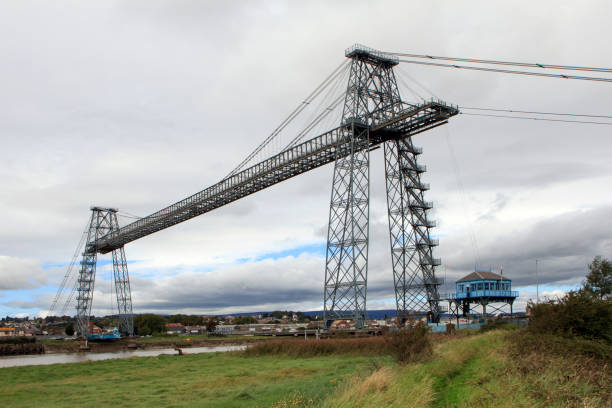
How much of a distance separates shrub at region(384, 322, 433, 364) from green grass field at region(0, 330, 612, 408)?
16.2 inches

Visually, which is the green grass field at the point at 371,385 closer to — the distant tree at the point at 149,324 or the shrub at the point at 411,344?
the shrub at the point at 411,344

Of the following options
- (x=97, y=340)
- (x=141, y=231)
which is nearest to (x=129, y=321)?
(x=97, y=340)

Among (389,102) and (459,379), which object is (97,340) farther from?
(459,379)

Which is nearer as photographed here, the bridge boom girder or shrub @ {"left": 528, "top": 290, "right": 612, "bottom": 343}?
shrub @ {"left": 528, "top": 290, "right": 612, "bottom": 343}

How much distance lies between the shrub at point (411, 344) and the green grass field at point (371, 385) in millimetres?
412

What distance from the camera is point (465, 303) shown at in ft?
151

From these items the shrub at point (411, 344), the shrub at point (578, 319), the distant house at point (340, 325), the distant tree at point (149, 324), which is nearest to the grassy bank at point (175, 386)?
the shrub at point (411, 344)

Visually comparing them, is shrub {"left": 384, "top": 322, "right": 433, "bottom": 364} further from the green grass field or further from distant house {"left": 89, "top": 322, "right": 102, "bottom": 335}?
distant house {"left": 89, "top": 322, "right": 102, "bottom": 335}

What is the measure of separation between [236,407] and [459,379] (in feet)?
19.9

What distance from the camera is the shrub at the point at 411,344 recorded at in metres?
15.7

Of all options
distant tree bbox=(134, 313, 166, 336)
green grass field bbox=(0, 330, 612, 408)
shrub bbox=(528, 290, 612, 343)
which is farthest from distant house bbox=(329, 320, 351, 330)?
distant tree bbox=(134, 313, 166, 336)

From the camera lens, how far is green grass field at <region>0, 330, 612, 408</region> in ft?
30.3

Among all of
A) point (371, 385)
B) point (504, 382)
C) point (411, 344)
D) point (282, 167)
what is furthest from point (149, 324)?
point (504, 382)

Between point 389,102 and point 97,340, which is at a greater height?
point 389,102
